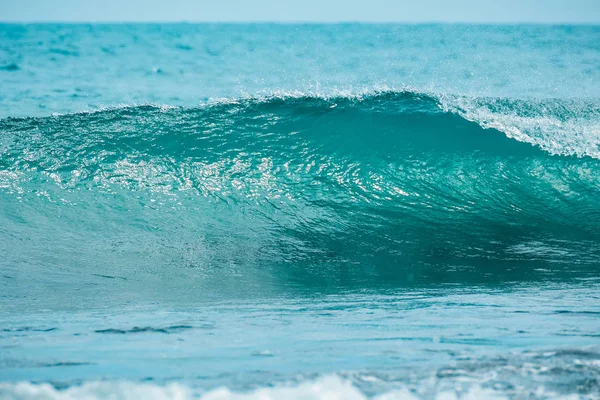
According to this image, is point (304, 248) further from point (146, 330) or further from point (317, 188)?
point (146, 330)

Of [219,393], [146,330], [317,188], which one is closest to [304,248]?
[317,188]

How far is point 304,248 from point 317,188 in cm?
130

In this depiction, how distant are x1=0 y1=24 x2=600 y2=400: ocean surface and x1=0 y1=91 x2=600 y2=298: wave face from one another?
3cm

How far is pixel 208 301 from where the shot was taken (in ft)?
13.2

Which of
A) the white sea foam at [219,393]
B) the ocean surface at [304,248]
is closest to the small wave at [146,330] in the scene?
the ocean surface at [304,248]

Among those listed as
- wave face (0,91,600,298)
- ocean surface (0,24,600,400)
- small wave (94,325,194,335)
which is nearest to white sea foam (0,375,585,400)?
ocean surface (0,24,600,400)

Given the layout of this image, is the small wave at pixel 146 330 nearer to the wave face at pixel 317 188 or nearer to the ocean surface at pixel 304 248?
the ocean surface at pixel 304 248

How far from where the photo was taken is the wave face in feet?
16.4

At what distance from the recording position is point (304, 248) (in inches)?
205

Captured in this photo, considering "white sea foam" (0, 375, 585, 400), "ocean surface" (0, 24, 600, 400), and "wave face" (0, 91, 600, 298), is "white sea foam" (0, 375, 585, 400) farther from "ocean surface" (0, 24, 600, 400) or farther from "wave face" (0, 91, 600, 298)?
"wave face" (0, 91, 600, 298)

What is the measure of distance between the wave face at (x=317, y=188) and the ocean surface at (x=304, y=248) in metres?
0.03

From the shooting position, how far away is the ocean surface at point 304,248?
8.47 feet

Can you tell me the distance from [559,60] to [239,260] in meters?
17.1

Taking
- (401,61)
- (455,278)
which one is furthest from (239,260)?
(401,61)
